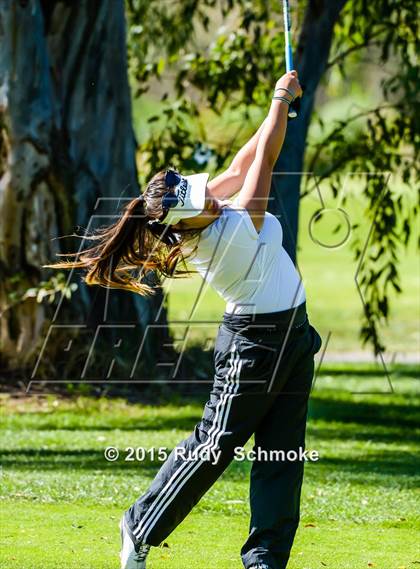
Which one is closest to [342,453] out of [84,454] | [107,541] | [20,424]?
[84,454]

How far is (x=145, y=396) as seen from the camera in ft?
40.8

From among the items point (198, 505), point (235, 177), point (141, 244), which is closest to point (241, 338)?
point (141, 244)

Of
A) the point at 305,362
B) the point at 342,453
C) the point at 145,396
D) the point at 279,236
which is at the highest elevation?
the point at 279,236

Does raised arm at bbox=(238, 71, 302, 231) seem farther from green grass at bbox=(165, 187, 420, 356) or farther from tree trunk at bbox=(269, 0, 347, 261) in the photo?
green grass at bbox=(165, 187, 420, 356)

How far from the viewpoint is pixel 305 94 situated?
11828 millimetres

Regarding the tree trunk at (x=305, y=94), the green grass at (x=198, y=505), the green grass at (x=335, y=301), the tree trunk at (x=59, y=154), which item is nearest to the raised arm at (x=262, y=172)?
the green grass at (x=198, y=505)

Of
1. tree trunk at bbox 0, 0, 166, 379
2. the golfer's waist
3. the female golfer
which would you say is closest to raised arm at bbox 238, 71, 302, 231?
the female golfer

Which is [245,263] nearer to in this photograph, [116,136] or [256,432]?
[256,432]

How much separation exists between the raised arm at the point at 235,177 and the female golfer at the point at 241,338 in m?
0.35

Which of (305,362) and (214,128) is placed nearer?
(305,362)

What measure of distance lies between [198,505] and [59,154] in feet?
19.3

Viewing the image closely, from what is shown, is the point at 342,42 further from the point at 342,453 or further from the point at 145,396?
the point at 342,453

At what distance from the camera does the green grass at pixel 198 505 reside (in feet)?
19.8

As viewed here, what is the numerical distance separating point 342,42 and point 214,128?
180 cm
